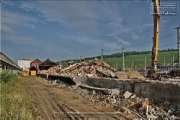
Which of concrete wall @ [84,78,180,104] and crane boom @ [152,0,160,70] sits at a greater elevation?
crane boom @ [152,0,160,70]

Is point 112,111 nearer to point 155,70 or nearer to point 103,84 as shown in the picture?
point 103,84

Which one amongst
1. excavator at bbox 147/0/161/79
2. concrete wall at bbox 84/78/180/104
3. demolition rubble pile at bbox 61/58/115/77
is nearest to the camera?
concrete wall at bbox 84/78/180/104

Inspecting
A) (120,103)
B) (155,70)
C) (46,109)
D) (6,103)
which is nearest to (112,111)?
(120,103)

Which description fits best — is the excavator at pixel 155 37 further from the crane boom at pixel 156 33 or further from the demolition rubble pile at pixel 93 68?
the demolition rubble pile at pixel 93 68

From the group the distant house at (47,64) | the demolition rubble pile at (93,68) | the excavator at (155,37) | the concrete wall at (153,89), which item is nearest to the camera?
the concrete wall at (153,89)

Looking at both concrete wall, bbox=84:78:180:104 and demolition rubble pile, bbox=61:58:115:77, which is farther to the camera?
demolition rubble pile, bbox=61:58:115:77

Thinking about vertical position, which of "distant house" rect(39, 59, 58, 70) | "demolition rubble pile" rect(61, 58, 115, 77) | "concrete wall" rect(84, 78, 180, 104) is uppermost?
"distant house" rect(39, 59, 58, 70)

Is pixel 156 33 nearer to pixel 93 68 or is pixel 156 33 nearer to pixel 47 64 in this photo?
pixel 93 68

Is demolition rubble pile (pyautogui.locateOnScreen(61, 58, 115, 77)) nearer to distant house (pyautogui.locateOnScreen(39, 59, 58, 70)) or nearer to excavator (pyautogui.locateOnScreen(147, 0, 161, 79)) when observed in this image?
excavator (pyautogui.locateOnScreen(147, 0, 161, 79))

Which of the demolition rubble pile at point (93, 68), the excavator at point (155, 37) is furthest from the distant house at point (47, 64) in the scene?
the excavator at point (155, 37)

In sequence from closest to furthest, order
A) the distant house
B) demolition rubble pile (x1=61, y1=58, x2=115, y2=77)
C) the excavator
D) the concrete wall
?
the concrete wall → the excavator → demolition rubble pile (x1=61, y1=58, x2=115, y2=77) → the distant house

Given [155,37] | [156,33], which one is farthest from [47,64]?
[156,33]

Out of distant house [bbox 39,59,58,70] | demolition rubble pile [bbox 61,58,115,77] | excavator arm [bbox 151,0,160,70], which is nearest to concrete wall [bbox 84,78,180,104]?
excavator arm [bbox 151,0,160,70]

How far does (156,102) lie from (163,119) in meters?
2.89
